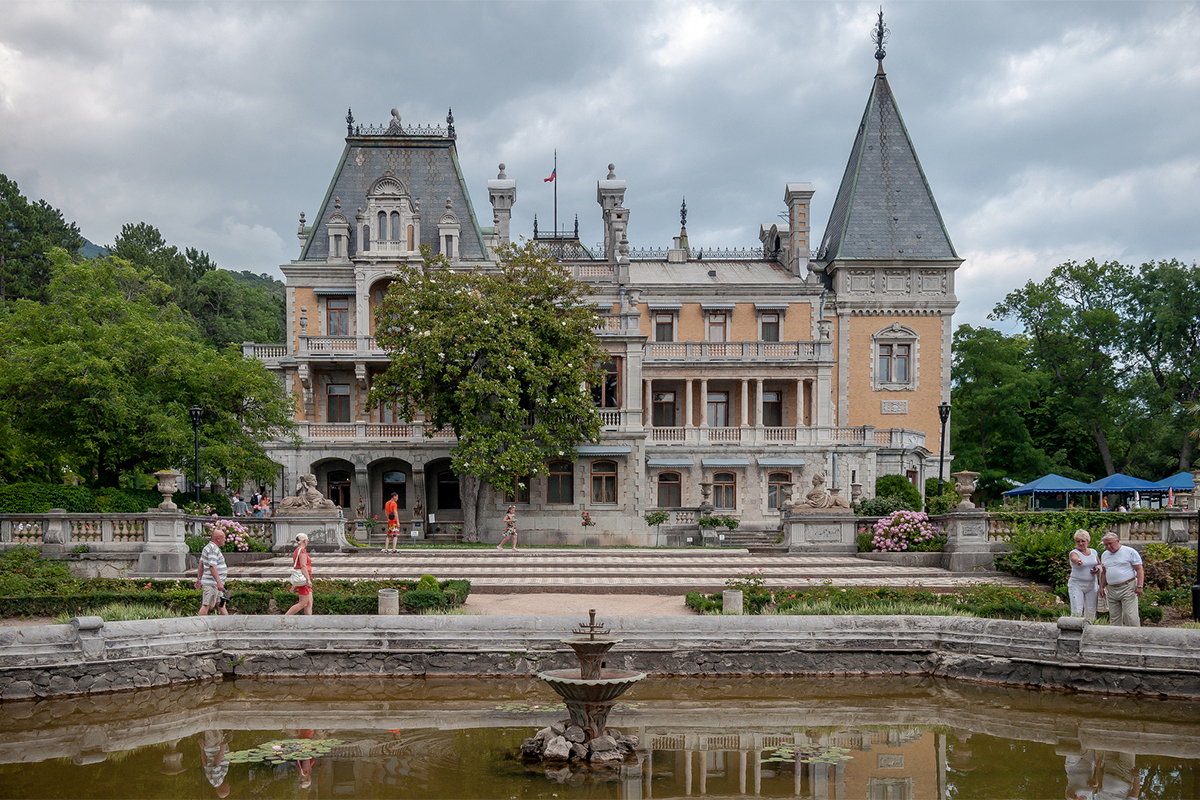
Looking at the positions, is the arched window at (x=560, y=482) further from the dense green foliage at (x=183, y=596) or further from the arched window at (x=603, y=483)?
the dense green foliage at (x=183, y=596)

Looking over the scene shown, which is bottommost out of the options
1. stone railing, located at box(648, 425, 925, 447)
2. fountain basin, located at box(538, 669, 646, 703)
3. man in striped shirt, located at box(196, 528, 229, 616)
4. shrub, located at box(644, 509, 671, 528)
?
shrub, located at box(644, 509, 671, 528)

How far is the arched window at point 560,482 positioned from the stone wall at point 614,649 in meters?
23.6

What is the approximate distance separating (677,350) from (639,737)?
31.9 m

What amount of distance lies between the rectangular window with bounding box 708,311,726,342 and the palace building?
0.24 ft

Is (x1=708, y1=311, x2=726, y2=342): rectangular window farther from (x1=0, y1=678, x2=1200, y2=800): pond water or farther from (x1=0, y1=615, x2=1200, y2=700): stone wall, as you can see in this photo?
(x1=0, y1=678, x2=1200, y2=800): pond water

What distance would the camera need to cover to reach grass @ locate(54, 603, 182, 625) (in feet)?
47.5

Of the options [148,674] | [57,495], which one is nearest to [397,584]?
[148,674]

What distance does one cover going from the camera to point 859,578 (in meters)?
21.1

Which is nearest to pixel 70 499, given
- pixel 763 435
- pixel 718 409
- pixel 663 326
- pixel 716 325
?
pixel 763 435

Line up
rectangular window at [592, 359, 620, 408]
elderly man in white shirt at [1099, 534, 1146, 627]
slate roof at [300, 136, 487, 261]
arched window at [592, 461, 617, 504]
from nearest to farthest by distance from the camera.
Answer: elderly man in white shirt at [1099, 534, 1146, 627]
arched window at [592, 461, 617, 504]
rectangular window at [592, 359, 620, 408]
slate roof at [300, 136, 487, 261]

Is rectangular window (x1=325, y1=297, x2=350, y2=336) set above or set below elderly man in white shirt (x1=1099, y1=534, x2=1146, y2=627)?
above

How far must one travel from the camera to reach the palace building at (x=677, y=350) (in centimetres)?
3775

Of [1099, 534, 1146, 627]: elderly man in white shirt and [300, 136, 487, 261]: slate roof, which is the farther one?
[300, 136, 487, 261]: slate roof

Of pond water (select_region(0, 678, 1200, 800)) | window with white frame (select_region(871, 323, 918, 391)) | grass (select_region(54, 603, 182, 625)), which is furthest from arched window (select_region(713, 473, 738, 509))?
grass (select_region(54, 603, 182, 625))
